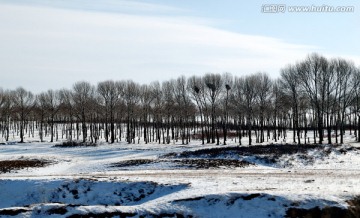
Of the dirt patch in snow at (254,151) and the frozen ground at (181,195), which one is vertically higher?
the dirt patch in snow at (254,151)

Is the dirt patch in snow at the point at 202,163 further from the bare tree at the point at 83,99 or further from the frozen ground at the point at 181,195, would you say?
the bare tree at the point at 83,99

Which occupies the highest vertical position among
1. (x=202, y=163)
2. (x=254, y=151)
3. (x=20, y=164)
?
(x=254, y=151)

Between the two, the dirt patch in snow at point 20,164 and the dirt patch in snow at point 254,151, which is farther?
the dirt patch in snow at point 254,151

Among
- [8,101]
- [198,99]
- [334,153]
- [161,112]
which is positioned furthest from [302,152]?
[8,101]

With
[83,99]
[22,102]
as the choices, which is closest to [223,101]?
[83,99]

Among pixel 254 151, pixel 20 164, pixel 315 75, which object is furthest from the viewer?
pixel 315 75

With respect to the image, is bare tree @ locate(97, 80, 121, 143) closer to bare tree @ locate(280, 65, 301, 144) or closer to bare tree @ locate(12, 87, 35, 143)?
bare tree @ locate(12, 87, 35, 143)

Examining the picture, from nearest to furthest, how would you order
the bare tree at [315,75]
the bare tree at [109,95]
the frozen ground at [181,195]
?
1. the frozen ground at [181,195]
2. the bare tree at [315,75]
3. the bare tree at [109,95]

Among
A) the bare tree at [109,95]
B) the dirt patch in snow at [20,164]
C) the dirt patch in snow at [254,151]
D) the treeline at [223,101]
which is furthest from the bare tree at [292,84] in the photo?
the dirt patch in snow at [20,164]

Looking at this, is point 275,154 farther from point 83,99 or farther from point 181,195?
point 83,99

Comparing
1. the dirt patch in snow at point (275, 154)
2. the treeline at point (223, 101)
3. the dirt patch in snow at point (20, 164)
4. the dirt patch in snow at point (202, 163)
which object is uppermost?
the treeline at point (223, 101)

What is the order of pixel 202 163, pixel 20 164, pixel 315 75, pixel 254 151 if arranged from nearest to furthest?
1. pixel 202 163
2. pixel 20 164
3. pixel 254 151
4. pixel 315 75

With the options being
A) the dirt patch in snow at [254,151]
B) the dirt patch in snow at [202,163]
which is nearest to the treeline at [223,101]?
the dirt patch in snow at [254,151]

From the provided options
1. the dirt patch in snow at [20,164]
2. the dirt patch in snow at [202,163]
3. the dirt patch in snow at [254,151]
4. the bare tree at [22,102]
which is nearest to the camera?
the dirt patch in snow at [202,163]
